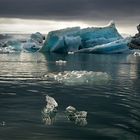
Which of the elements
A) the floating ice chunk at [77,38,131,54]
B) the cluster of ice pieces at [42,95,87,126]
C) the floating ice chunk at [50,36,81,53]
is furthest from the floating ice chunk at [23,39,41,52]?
the cluster of ice pieces at [42,95,87,126]

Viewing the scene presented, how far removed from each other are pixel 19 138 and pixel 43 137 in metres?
0.72

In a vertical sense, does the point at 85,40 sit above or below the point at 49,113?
above

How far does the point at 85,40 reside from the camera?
10094cm

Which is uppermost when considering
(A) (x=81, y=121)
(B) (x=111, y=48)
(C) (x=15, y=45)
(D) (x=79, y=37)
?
(D) (x=79, y=37)

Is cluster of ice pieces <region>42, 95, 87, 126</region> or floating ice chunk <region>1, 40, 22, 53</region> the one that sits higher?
floating ice chunk <region>1, 40, 22, 53</region>

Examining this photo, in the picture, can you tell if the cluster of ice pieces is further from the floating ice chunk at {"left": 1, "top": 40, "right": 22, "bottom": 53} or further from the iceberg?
the iceberg

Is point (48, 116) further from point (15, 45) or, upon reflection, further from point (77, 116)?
point (15, 45)

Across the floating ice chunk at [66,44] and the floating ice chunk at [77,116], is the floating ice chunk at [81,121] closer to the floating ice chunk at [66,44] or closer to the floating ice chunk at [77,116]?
the floating ice chunk at [77,116]

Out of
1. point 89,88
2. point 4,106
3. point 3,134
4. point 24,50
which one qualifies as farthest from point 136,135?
point 24,50

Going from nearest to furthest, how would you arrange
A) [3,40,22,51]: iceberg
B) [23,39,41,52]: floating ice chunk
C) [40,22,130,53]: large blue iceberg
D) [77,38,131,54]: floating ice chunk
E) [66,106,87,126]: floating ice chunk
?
[66,106,87,126]: floating ice chunk < [77,38,131,54]: floating ice chunk < [40,22,130,53]: large blue iceberg < [23,39,41,52]: floating ice chunk < [3,40,22,51]: iceberg

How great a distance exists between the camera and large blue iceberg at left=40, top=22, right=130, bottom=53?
94375 mm

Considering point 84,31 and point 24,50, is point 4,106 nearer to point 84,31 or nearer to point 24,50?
point 84,31

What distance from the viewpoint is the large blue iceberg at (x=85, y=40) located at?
9438 cm

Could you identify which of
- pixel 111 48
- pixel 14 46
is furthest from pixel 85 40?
pixel 14 46
